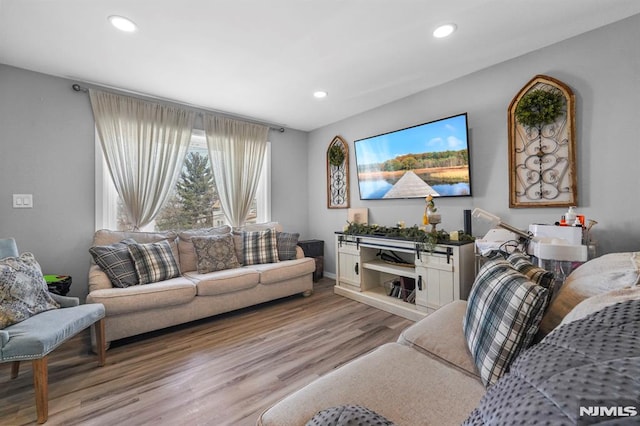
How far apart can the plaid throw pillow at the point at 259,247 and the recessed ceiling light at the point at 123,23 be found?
2303 millimetres

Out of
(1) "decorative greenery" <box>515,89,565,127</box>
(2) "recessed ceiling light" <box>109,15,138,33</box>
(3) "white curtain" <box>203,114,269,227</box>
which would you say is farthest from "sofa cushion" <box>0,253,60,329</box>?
(1) "decorative greenery" <box>515,89,565,127</box>

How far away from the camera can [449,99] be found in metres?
2.98

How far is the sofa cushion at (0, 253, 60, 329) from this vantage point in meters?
1.68

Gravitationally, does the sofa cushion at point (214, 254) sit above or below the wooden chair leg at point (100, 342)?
above

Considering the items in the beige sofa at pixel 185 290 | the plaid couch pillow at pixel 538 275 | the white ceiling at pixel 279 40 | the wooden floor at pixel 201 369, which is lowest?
the wooden floor at pixel 201 369

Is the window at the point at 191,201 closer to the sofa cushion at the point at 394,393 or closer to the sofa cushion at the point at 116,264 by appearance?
the sofa cushion at the point at 116,264

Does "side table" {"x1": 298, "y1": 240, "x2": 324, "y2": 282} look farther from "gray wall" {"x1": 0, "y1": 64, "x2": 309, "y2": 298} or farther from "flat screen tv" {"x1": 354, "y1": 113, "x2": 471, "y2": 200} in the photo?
"gray wall" {"x1": 0, "y1": 64, "x2": 309, "y2": 298}

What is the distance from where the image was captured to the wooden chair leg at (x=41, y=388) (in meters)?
1.49

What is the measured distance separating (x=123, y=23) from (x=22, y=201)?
6.65ft

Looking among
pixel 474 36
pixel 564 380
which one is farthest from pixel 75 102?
pixel 564 380

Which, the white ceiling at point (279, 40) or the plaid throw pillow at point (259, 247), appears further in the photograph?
the plaid throw pillow at point (259, 247)

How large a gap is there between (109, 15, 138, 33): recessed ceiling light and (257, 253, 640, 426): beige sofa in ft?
8.58

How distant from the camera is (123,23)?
197 cm

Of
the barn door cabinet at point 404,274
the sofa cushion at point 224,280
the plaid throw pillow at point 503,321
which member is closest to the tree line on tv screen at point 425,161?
the barn door cabinet at point 404,274
